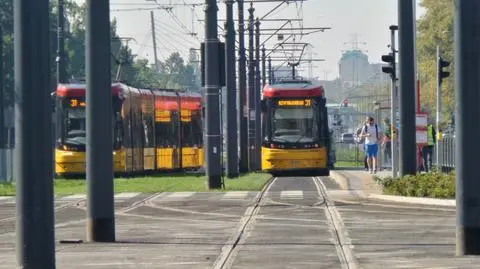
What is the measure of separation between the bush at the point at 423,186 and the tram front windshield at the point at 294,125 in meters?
17.0

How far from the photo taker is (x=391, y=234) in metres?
21.8

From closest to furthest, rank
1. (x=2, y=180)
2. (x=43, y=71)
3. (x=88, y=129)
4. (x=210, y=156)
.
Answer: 1. (x=43, y=71)
2. (x=88, y=129)
3. (x=210, y=156)
4. (x=2, y=180)

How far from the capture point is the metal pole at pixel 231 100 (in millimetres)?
47500

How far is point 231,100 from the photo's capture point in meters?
50.7

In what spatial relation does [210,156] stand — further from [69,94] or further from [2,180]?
[2,180]

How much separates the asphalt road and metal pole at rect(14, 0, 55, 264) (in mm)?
2326

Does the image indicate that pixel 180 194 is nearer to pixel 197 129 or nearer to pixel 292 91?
pixel 292 91

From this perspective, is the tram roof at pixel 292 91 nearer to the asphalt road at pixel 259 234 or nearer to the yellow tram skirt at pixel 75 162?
the yellow tram skirt at pixel 75 162

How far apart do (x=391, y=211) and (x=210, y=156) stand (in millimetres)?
10939

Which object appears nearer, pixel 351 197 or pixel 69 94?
pixel 351 197

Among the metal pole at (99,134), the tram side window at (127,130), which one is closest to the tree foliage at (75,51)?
the tram side window at (127,130)

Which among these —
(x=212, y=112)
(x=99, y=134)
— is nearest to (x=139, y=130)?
(x=212, y=112)

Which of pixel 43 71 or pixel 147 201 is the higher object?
pixel 43 71

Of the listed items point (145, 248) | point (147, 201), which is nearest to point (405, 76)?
point (147, 201)
